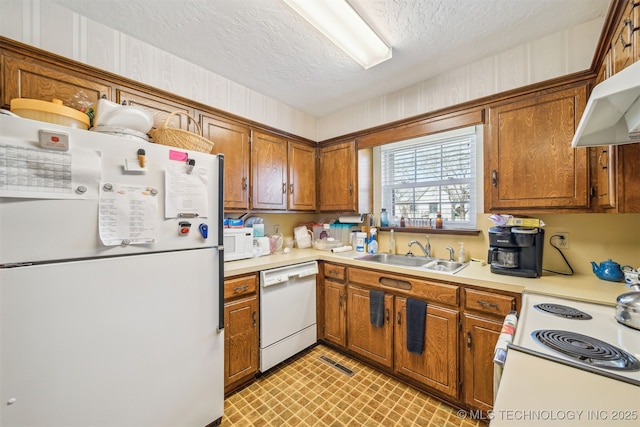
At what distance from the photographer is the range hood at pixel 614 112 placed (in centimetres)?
72

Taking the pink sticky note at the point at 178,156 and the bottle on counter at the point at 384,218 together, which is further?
the bottle on counter at the point at 384,218

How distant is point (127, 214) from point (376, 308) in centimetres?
179

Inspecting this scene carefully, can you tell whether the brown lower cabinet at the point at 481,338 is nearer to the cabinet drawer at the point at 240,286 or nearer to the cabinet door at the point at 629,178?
the cabinet door at the point at 629,178

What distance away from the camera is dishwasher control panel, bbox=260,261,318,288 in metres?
1.96

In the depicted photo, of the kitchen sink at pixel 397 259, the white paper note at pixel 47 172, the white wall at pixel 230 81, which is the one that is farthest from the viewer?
the kitchen sink at pixel 397 259

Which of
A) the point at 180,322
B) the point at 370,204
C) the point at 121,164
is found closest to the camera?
the point at 121,164

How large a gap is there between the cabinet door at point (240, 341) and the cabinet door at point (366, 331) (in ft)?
2.72

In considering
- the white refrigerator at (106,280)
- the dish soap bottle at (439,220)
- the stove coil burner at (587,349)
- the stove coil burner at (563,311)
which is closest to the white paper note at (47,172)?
the white refrigerator at (106,280)

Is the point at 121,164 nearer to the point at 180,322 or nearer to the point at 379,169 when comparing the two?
the point at 180,322

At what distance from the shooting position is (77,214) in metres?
1.03

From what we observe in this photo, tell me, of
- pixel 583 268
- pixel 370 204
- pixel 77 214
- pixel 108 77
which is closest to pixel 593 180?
pixel 583 268

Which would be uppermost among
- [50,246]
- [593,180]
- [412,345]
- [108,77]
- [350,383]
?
[108,77]

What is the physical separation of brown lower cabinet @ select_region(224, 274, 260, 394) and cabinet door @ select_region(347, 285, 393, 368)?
2.70 ft

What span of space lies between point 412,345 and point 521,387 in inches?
48.8
